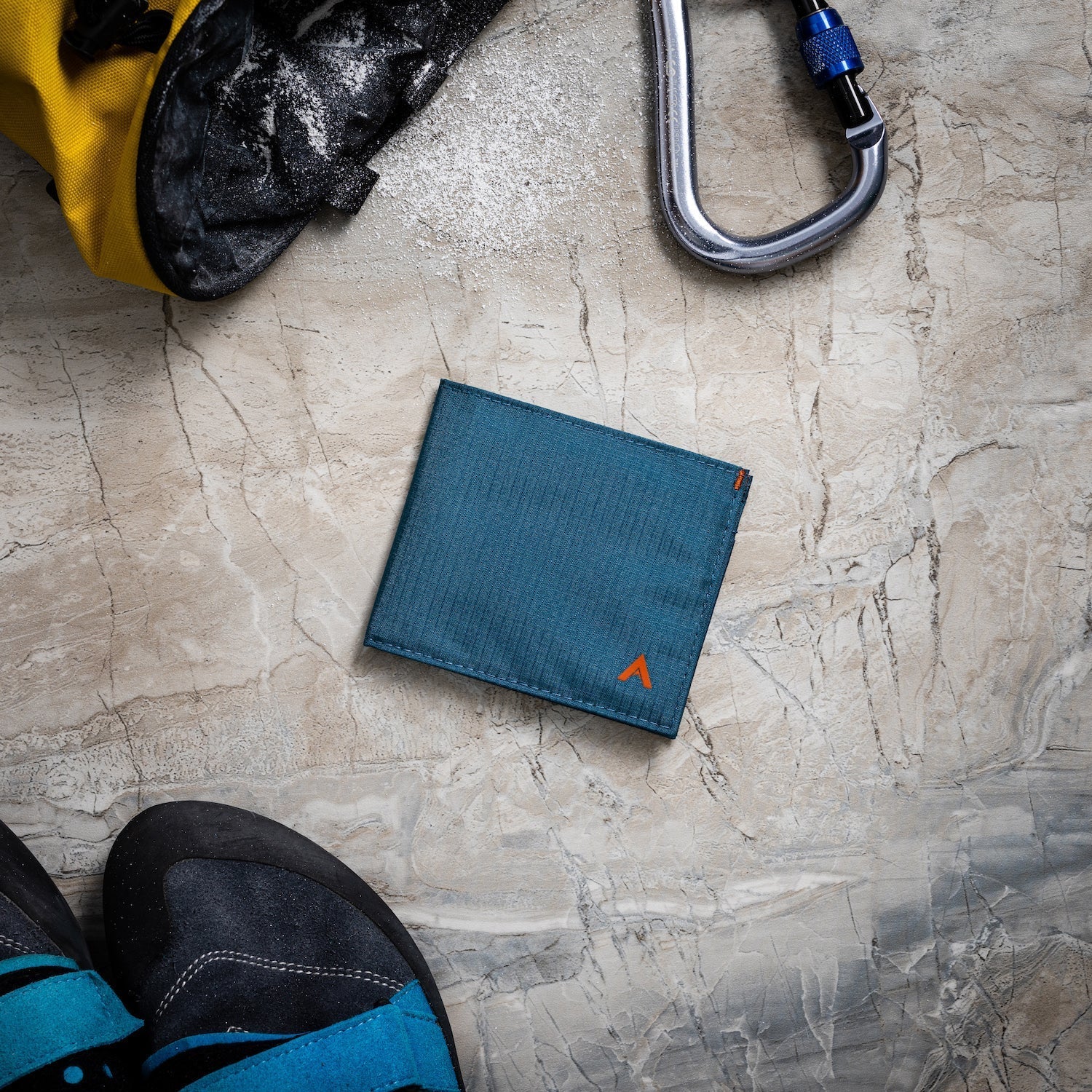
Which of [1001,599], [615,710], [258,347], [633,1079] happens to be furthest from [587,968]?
[258,347]

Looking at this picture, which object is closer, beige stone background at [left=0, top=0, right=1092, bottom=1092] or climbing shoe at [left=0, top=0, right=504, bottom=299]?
climbing shoe at [left=0, top=0, right=504, bottom=299]

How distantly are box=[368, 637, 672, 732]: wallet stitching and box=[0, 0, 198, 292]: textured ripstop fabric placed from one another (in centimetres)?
30

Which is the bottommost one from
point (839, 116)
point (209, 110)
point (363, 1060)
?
point (363, 1060)

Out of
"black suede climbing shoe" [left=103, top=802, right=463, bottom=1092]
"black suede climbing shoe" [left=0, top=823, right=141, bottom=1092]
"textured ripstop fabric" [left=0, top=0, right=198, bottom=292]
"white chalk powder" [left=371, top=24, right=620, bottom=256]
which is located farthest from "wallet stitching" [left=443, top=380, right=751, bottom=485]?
"black suede climbing shoe" [left=0, top=823, right=141, bottom=1092]

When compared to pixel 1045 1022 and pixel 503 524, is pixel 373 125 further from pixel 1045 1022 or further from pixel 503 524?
pixel 1045 1022

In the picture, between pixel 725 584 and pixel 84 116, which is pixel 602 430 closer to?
pixel 725 584

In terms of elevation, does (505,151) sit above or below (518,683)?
above

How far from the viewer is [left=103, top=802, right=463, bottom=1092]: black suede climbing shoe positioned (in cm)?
59

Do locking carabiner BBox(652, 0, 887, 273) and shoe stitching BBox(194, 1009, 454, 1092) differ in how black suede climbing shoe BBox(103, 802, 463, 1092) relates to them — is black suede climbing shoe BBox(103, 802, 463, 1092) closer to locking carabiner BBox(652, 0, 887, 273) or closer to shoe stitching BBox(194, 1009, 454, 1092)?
shoe stitching BBox(194, 1009, 454, 1092)

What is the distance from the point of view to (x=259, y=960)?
61 centimetres

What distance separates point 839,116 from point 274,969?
770 millimetres

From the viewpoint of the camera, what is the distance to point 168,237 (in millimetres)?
519

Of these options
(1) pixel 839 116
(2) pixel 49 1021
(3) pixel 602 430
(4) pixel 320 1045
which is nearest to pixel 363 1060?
(4) pixel 320 1045

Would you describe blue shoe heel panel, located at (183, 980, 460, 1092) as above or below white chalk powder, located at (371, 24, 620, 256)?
below
